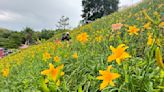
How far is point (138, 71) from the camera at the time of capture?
9.56 ft

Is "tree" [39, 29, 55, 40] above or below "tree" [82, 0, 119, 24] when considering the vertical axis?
below

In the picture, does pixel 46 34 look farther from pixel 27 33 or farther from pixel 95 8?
pixel 95 8

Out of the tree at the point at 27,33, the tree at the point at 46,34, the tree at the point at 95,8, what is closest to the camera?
the tree at the point at 46,34

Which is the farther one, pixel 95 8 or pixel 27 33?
pixel 95 8

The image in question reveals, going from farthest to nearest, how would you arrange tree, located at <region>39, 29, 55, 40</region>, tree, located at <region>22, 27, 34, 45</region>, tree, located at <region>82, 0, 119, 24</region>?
tree, located at <region>82, 0, 119, 24</region> → tree, located at <region>22, 27, 34, 45</region> → tree, located at <region>39, 29, 55, 40</region>

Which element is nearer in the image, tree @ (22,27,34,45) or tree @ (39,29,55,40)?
tree @ (39,29,55,40)

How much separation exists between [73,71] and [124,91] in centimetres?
110

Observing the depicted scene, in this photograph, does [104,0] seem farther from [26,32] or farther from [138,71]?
[138,71]

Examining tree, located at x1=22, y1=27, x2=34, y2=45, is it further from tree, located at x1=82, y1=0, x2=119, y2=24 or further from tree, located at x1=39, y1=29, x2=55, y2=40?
tree, located at x1=82, y1=0, x2=119, y2=24

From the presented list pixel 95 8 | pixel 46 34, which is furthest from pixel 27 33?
pixel 95 8

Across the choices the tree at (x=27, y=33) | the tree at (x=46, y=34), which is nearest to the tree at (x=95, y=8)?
the tree at (x=46, y=34)

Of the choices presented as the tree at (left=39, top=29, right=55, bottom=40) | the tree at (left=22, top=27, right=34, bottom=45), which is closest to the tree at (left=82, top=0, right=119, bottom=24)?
the tree at (left=39, top=29, right=55, bottom=40)

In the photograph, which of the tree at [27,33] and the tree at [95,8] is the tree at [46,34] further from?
the tree at [95,8]

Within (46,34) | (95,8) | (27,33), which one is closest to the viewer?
(46,34)
